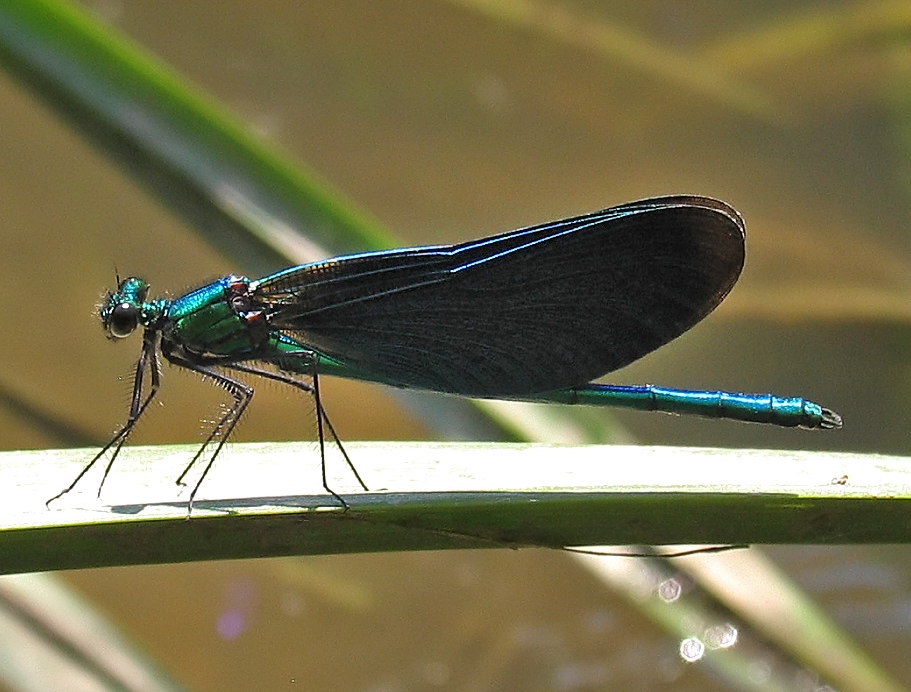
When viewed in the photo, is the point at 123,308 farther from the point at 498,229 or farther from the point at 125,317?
the point at 498,229

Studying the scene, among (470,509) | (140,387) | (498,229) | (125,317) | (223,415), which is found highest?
(498,229)

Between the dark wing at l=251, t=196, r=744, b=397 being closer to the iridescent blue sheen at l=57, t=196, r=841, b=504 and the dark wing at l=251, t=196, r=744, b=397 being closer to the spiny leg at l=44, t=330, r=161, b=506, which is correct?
the iridescent blue sheen at l=57, t=196, r=841, b=504

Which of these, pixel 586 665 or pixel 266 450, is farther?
pixel 586 665

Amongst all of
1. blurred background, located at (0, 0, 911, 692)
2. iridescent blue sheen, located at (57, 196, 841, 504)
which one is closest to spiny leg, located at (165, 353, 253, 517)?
iridescent blue sheen, located at (57, 196, 841, 504)

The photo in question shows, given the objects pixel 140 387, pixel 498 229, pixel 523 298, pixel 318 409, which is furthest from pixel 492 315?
pixel 498 229

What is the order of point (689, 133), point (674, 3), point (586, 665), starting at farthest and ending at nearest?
point (674, 3) → point (689, 133) → point (586, 665)

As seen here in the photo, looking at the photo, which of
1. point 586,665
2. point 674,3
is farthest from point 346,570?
point 674,3

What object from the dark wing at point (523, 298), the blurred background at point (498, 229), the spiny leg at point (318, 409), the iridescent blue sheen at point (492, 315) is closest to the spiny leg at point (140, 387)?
the iridescent blue sheen at point (492, 315)

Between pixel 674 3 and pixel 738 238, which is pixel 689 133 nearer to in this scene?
pixel 674 3
